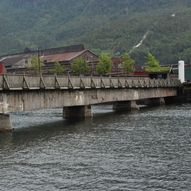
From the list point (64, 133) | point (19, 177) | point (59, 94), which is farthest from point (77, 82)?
point (19, 177)

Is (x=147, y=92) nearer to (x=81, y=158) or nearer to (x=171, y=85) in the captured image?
(x=171, y=85)

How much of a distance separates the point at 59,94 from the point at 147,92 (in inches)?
1468

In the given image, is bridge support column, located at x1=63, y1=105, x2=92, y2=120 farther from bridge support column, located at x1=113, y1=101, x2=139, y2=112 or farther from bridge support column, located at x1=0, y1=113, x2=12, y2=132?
bridge support column, located at x1=0, y1=113, x2=12, y2=132

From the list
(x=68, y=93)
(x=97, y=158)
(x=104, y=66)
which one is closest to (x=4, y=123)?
(x=68, y=93)

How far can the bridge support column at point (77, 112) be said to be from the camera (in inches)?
3007

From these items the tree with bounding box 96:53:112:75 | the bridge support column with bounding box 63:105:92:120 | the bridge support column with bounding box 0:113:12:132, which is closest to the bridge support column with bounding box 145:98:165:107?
the bridge support column with bounding box 63:105:92:120

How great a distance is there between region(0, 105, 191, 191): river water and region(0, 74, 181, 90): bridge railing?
5.64 metres

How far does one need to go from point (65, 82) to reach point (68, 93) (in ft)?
6.27

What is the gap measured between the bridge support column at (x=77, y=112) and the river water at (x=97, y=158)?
14.4 meters

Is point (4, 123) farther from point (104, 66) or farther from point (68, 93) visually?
point (104, 66)

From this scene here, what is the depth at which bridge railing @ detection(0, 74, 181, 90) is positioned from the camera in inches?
2253

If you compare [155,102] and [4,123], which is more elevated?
[4,123]

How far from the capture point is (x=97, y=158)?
38812 mm

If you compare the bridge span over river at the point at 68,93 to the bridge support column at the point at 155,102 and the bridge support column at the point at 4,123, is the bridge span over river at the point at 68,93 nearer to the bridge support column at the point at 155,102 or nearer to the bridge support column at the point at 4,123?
the bridge support column at the point at 4,123
